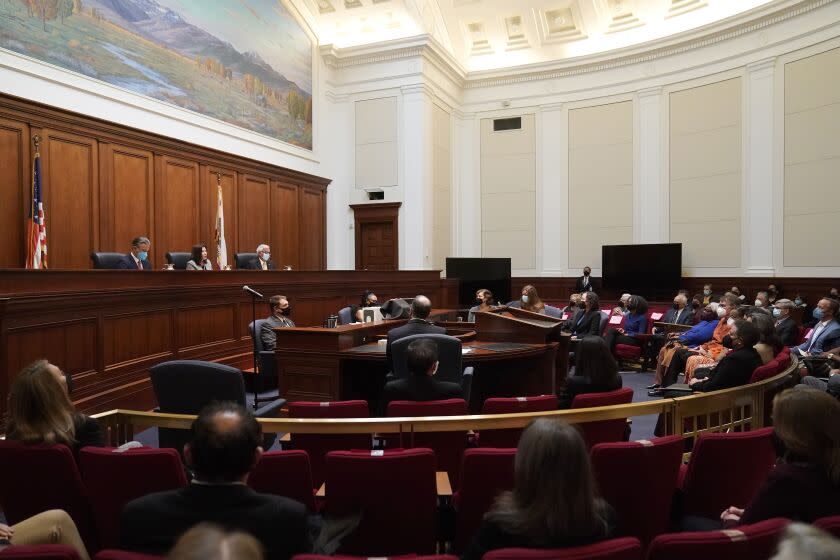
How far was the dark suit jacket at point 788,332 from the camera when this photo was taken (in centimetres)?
708

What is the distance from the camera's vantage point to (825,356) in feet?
18.6

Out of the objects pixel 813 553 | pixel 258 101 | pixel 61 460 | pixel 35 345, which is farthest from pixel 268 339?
pixel 258 101

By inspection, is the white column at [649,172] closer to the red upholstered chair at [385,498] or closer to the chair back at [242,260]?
the chair back at [242,260]

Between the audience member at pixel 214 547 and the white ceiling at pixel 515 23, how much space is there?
43.8 feet

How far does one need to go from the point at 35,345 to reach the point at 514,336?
14.0ft

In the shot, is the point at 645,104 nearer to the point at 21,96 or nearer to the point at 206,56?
the point at 206,56

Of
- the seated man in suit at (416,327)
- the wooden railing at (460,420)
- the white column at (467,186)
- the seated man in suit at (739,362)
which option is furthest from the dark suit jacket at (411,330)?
the white column at (467,186)

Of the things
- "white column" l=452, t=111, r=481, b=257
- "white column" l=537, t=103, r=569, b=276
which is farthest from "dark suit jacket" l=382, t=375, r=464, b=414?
"white column" l=452, t=111, r=481, b=257

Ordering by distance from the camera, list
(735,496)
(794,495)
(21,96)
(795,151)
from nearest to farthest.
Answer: (794,495), (735,496), (21,96), (795,151)

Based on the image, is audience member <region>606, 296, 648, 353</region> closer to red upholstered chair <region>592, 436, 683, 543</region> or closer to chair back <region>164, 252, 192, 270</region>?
chair back <region>164, 252, 192, 270</region>

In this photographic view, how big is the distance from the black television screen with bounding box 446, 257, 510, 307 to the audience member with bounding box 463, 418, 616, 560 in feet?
39.5

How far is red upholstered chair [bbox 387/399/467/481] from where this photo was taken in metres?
3.14

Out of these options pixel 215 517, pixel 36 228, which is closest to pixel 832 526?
pixel 215 517

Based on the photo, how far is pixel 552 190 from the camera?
567 inches
